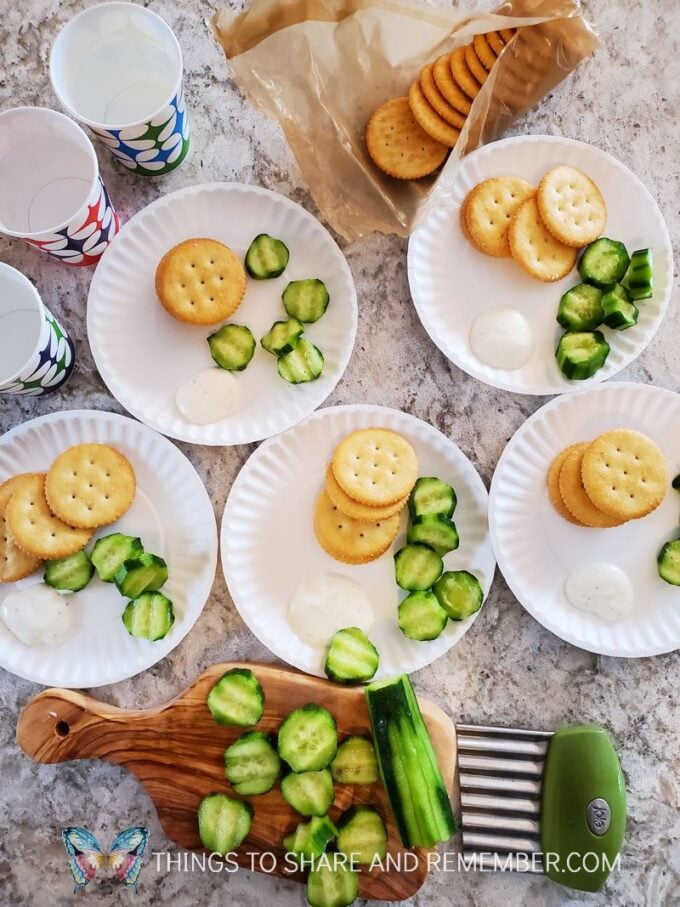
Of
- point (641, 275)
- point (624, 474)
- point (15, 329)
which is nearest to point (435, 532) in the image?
point (624, 474)

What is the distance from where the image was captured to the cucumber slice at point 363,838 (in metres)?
1.25

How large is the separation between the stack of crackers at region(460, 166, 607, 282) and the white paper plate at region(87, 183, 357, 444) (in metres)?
0.26

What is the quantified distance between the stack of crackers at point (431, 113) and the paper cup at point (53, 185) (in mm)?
465

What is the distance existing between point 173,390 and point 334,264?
0.35m

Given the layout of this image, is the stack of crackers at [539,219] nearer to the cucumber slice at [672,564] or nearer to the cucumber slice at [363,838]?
the cucumber slice at [672,564]

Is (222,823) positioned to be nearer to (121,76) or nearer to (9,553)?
(9,553)

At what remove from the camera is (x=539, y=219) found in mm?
1296

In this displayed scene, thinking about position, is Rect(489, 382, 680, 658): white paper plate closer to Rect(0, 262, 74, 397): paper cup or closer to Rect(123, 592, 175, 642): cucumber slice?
Rect(123, 592, 175, 642): cucumber slice

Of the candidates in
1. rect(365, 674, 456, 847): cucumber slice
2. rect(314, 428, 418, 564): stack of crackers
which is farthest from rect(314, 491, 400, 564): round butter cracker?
rect(365, 674, 456, 847): cucumber slice

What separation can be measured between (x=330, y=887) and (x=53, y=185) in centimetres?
123

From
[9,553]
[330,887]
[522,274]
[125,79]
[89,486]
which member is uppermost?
[125,79]

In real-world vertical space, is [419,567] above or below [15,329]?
below

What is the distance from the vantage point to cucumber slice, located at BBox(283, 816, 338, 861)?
123 cm

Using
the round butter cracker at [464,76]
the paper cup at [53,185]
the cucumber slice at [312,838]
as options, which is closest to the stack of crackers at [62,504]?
the paper cup at [53,185]
